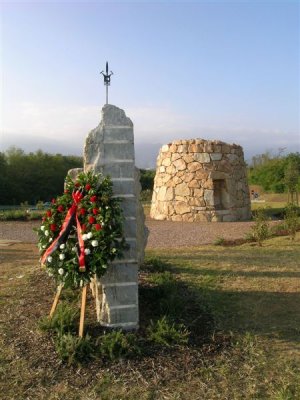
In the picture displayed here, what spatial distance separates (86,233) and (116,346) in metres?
1.02

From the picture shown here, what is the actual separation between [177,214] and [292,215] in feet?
20.2

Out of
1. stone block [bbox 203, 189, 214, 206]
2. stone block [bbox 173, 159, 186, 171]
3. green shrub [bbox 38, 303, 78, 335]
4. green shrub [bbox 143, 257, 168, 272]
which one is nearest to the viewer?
green shrub [bbox 38, 303, 78, 335]

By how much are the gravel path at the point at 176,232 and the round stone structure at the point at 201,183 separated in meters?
0.84

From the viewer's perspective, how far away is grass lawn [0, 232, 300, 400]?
3.21 meters

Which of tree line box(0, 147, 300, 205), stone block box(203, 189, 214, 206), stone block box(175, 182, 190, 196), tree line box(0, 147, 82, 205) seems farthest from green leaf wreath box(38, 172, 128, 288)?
tree line box(0, 147, 82, 205)

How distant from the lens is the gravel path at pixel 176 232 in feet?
36.0

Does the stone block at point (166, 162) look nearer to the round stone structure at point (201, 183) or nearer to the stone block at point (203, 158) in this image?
the round stone structure at point (201, 183)

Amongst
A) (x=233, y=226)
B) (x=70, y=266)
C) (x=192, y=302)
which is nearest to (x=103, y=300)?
(x=70, y=266)

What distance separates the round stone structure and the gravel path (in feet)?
2.74

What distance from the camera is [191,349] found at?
379 centimetres

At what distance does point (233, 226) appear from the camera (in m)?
14.3

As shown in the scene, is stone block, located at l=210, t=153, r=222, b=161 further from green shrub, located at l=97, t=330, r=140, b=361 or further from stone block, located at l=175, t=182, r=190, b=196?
green shrub, located at l=97, t=330, r=140, b=361

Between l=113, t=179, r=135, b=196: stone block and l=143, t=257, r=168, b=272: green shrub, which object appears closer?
l=113, t=179, r=135, b=196: stone block

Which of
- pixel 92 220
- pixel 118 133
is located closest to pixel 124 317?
pixel 92 220
